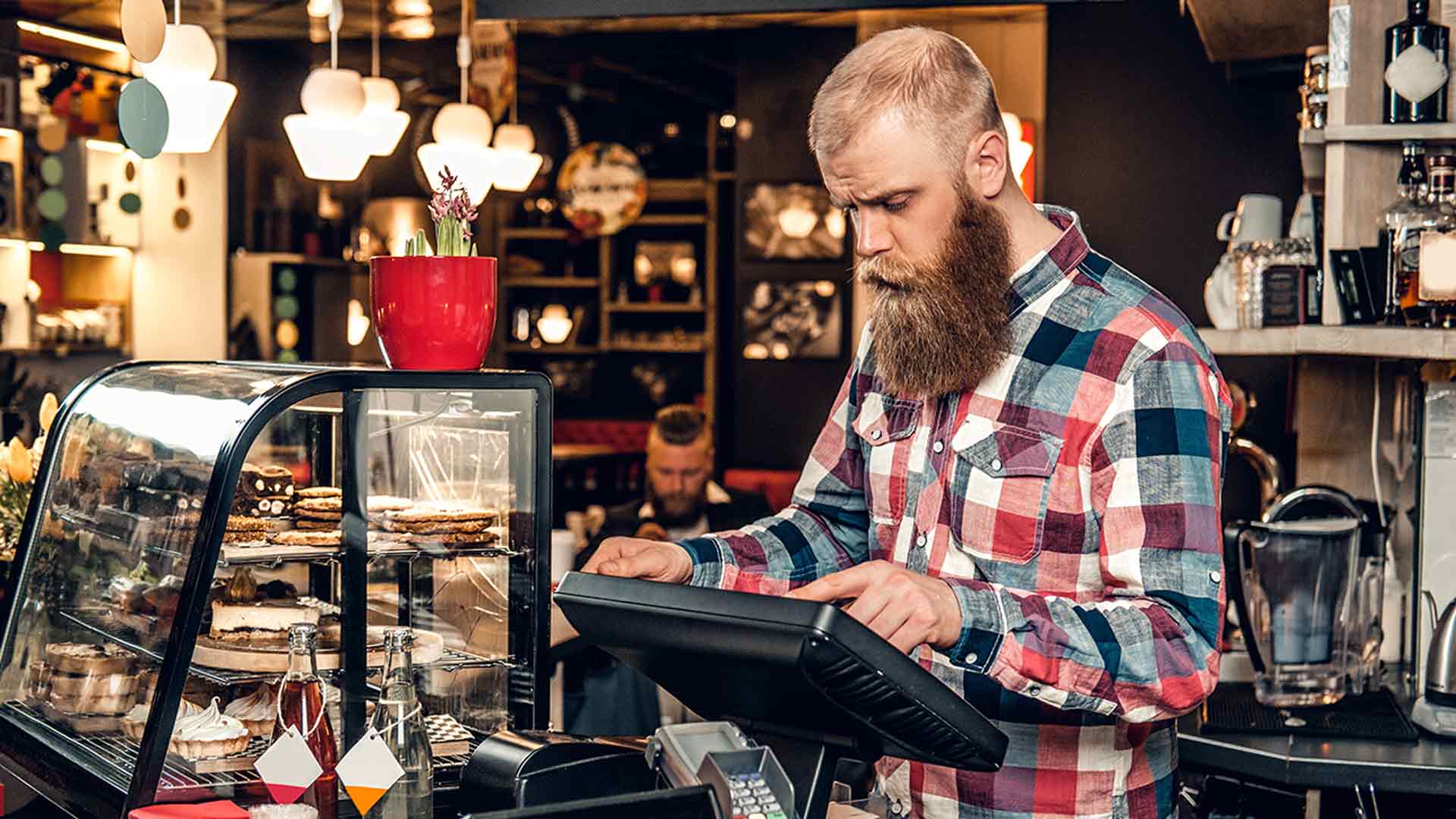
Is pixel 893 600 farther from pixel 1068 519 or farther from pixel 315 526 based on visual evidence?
pixel 315 526

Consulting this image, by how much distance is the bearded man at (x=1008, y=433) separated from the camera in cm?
171

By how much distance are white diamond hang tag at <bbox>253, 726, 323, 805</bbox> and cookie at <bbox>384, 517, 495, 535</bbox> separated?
0.38 meters

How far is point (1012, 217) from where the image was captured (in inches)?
75.4

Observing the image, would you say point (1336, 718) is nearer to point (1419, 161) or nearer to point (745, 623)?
point (1419, 161)

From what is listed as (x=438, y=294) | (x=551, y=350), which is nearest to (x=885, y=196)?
(x=438, y=294)

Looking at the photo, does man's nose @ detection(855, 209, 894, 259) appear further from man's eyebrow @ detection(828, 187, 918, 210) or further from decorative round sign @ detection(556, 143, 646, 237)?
decorative round sign @ detection(556, 143, 646, 237)

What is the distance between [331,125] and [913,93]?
12.6ft

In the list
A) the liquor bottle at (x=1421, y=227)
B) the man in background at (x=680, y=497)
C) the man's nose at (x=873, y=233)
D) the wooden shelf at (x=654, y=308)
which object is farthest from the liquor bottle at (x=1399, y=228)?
the wooden shelf at (x=654, y=308)

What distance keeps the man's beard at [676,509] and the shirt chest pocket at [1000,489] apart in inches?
144

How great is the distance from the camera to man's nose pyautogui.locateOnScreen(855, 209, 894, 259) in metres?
1.78

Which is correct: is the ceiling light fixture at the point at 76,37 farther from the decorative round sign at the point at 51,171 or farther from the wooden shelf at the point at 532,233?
the wooden shelf at the point at 532,233

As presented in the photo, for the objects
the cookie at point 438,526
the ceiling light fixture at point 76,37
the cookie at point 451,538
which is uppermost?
the ceiling light fixture at point 76,37

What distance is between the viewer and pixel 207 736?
2088 mm

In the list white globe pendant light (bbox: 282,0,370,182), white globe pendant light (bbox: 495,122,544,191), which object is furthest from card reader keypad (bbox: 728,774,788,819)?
white globe pendant light (bbox: 495,122,544,191)
